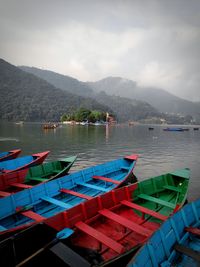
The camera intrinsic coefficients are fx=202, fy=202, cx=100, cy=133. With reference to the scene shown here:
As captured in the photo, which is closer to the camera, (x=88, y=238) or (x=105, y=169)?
(x=88, y=238)

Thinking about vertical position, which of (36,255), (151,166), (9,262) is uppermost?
(36,255)

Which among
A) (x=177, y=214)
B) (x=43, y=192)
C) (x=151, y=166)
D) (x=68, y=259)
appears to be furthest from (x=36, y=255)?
(x=151, y=166)

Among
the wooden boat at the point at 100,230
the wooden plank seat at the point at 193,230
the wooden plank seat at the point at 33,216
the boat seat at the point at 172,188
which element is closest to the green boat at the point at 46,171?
the wooden plank seat at the point at 33,216

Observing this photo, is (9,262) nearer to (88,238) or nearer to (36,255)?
(36,255)

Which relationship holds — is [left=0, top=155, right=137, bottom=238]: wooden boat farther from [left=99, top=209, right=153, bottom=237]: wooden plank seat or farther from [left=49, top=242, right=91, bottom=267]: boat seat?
[left=49, top=242, right=91, bottom=267]: boat seat

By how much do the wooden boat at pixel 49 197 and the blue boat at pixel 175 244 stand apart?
430 centimetres

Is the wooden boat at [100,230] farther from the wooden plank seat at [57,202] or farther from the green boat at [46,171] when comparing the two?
the green boat at [46,171]

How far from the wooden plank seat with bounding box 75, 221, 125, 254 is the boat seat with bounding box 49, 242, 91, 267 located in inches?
67.8

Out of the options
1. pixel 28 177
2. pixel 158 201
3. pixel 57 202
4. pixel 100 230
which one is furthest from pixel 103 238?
pixel 28 177

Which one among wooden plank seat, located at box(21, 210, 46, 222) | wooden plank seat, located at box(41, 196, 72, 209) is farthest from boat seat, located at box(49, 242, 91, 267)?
wooden plank seat, located at box(41, 196, 72, 209)

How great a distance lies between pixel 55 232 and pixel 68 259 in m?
2.07

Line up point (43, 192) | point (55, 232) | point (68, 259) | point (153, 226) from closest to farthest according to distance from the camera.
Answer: point (68, 259) → point (55, 232) → point (153, 226) → point (43, 192)

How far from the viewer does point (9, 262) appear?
5641 mm

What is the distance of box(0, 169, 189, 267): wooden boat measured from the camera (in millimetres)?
5605
